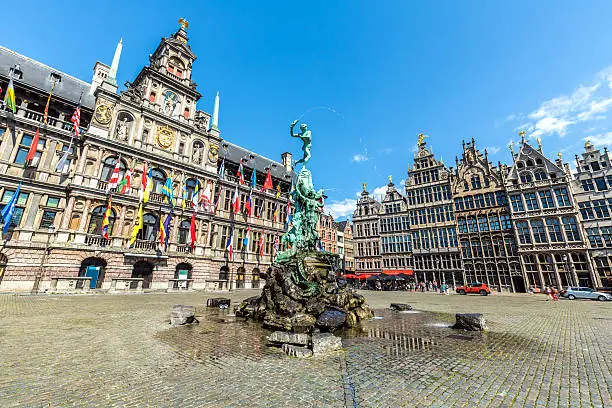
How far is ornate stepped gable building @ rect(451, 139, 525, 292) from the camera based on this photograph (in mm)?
33281

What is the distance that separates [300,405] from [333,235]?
49.6 meters

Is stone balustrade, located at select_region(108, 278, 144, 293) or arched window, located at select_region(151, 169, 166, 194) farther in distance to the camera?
arched window, located at select_region(151, 169, 166, 194)

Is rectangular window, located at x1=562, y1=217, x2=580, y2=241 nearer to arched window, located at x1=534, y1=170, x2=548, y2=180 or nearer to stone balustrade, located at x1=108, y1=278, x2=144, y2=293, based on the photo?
arched window, located at x1=534, y1=170, x2=548, y2=180

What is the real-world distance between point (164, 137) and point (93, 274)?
14.7m

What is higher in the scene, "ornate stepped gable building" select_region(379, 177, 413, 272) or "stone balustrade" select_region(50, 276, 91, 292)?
"ornate stepped gable building" select_region(379, 177, 413, 272)

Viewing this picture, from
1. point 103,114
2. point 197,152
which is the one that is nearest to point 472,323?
point 197,152

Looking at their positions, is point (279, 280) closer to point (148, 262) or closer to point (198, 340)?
point (198, 340)

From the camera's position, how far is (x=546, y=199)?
106 feet

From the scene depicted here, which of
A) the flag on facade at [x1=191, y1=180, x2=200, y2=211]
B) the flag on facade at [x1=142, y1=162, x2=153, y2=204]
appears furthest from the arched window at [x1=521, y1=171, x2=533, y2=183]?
the flag on facade at [x1=142, y1=162, x2=153, y2=204]

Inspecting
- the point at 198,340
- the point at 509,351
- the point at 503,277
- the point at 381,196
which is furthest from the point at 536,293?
the point at 198,340

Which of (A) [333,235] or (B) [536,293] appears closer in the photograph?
(B) [536,293]

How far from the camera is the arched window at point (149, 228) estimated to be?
80.9ft

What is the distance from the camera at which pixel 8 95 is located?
19.5 meters

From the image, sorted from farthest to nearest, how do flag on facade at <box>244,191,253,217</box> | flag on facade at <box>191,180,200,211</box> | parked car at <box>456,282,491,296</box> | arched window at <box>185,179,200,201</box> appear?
flag on facade at <box>244,191,253,217</box> < arched window at <box>185,179,200,201</box> < parked car at <box>456,282,491,296</box> < flag on facade at <box>191,180,200,211</box>
